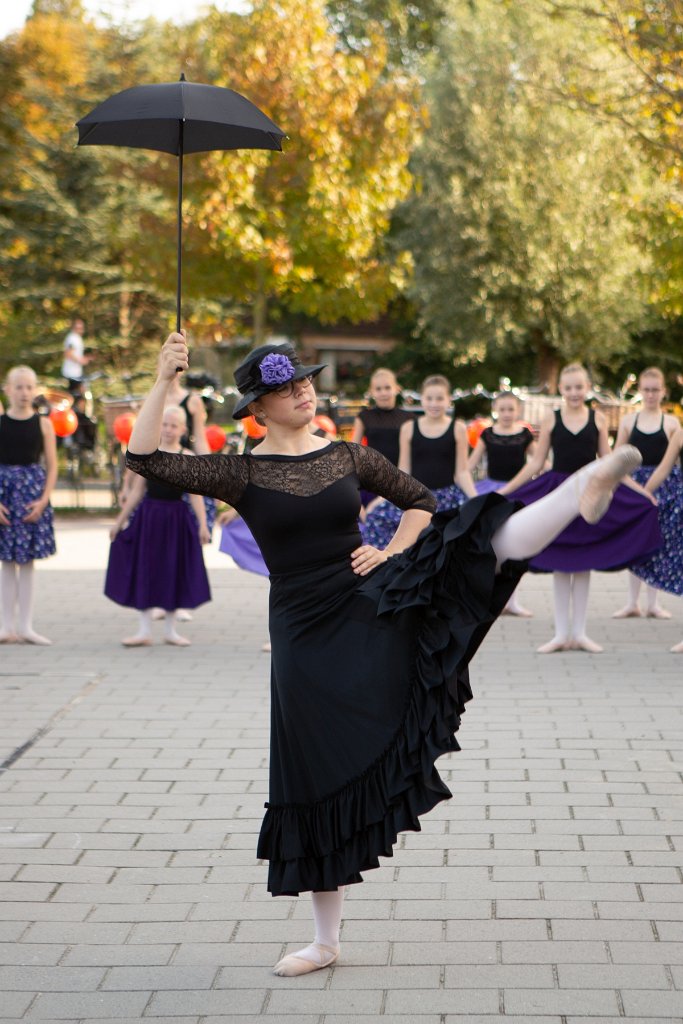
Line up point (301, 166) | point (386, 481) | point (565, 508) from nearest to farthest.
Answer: point (565, 508), point (386, 481), point (301, 166)

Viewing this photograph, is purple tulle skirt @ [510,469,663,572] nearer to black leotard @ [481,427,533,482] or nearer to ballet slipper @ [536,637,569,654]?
ballet slipper @ [536,637,569,654]

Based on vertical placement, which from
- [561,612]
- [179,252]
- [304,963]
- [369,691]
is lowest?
[561,612]

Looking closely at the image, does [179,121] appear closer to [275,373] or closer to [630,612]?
[275,373]

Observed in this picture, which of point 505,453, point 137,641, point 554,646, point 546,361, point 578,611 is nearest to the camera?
point 554,646

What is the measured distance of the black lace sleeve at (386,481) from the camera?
474 centimetres

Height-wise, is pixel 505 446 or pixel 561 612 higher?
pixel 505 446

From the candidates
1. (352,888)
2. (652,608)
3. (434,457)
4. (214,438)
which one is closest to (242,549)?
(434,457)

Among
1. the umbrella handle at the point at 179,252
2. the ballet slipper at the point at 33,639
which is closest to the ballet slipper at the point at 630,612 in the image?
the ballet slipper at the point at 33,639

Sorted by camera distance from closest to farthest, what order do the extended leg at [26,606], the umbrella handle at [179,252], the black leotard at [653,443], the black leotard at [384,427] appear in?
the umbrella handle at [179,252] → the extended leg at [26,606] → the black leotard at [653,443] → the black leotard at [384,427]

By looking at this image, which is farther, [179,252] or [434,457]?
[434,457]

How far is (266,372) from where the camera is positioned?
14.8ft

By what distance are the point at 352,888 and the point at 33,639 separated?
5865 millimetres

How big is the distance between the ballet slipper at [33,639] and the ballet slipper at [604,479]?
24.6 ft

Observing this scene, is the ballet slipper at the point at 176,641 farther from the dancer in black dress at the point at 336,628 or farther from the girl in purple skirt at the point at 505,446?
the dancer in black dress at the point at 336,628
